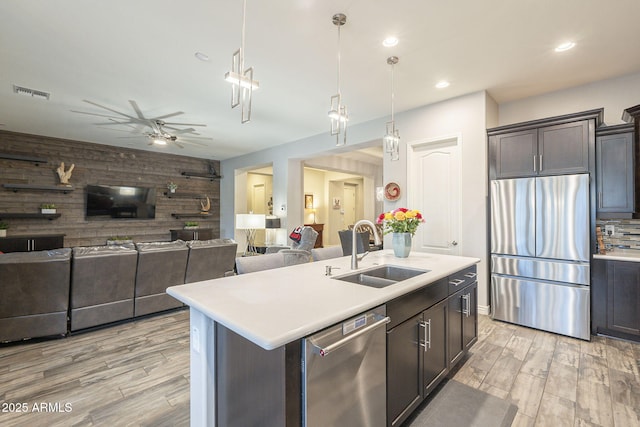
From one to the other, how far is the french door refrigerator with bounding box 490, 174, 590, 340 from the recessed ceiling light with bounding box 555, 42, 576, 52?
1.27m

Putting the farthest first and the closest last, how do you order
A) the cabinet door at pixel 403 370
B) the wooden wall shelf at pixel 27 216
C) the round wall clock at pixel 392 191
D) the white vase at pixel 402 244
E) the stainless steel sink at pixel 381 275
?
the wooden wall shelf at pixel 27 216
the round wall clock at pixel 392 191
the white vase at pixel 402 244
the stainless steel sink at pixel 381 275
the cabinet door at pixel 403 370

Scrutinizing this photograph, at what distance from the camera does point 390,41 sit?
271cm

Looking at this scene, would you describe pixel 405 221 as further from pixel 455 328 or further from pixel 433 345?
pixel 433 345

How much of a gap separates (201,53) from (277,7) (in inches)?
43.8

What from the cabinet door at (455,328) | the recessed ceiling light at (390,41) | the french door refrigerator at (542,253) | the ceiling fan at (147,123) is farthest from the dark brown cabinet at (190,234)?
the cabinet door at (455,328)

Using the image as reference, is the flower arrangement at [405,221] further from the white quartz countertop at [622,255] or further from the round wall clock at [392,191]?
the white quartz countertop at [622,255]

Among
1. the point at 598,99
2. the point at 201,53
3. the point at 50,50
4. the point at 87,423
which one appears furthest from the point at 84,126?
the point at 598,99

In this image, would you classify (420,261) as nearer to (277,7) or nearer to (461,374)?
(461,374)

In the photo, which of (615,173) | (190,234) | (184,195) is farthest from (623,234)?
(184,195)

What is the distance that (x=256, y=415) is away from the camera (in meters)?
1.19

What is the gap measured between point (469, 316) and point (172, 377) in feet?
8.25

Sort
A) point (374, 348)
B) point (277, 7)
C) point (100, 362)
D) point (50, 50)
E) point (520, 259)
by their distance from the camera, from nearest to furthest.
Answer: point (374, 348), point (277, 7), point (100, 362), point (50, 50), point (520, 259)

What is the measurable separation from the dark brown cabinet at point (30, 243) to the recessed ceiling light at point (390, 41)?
7174 mm

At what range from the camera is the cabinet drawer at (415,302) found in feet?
5.08
